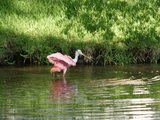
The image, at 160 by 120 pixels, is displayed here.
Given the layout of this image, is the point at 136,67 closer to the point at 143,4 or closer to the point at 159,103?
the point at 143,4

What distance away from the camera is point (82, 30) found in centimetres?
1938

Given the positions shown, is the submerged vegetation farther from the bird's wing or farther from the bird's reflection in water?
the bird's reflection in water

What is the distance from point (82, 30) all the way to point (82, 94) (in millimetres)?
7471

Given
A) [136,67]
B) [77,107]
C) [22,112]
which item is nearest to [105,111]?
[77,107]

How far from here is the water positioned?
9.93 metres

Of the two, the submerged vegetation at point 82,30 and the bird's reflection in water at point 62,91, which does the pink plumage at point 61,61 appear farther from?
the submerged vegetation at point 82,30

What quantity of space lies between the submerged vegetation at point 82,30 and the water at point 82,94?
43.9 inches

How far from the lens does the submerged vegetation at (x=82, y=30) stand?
18.0 meters

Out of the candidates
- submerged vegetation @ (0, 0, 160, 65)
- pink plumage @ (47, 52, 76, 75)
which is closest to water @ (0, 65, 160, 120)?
pink plumage @ (47, 52, 76, 75)

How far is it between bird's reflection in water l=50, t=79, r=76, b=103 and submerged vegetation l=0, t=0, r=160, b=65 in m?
3.52

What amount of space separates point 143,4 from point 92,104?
10.8m

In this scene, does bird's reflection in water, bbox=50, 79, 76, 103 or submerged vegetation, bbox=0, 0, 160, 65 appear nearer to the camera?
bird's reflection in water, bbox=50, 79, 76, 103

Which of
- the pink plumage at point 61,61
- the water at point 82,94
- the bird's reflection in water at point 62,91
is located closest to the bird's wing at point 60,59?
the pink plumage at point 61,61

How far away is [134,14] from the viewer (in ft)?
67.5
